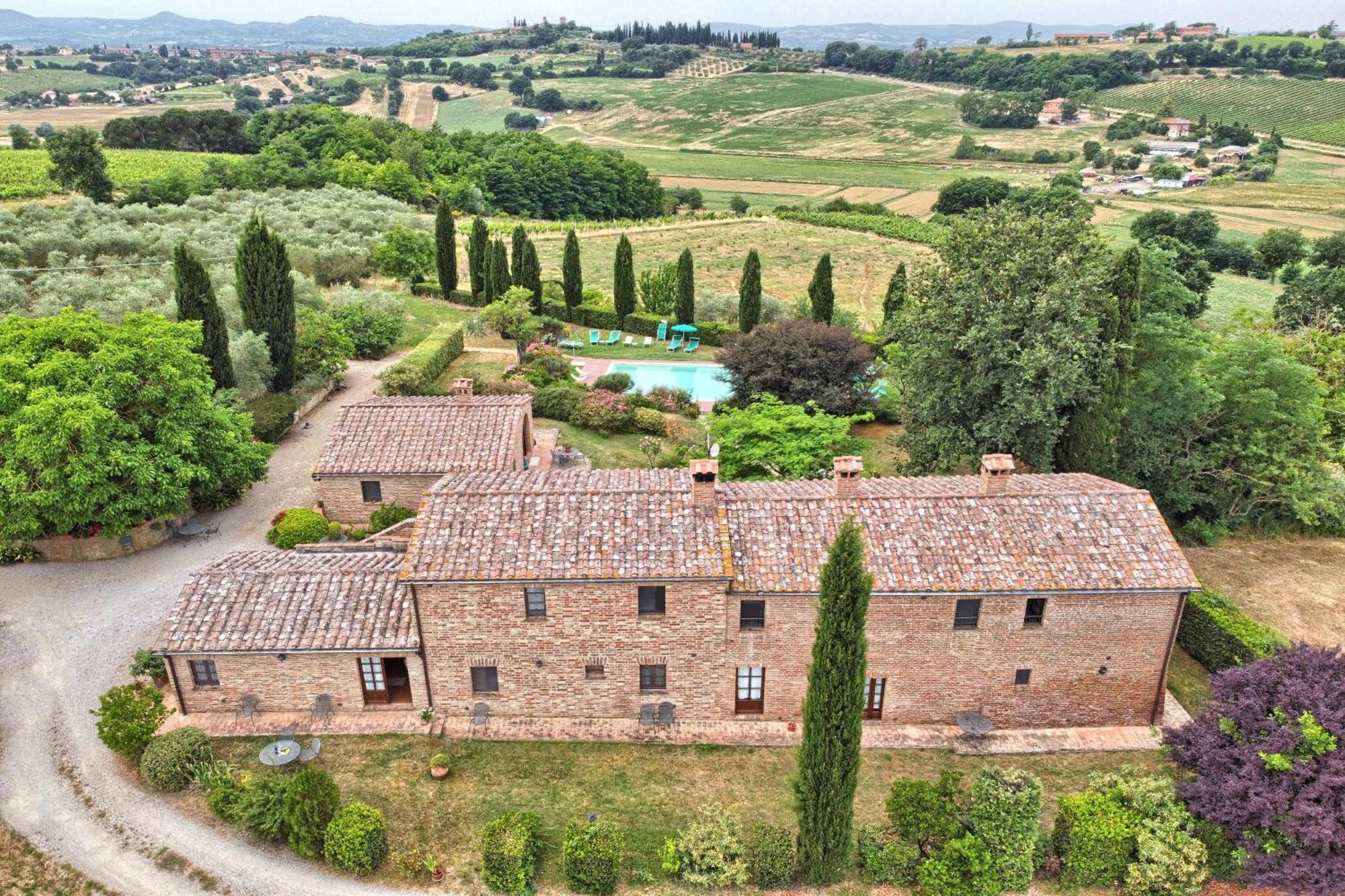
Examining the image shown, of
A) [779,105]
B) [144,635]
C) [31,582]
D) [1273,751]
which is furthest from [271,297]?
[779,105]

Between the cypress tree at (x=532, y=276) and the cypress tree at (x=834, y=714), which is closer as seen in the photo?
the cypress tree at (x=834, y=714)

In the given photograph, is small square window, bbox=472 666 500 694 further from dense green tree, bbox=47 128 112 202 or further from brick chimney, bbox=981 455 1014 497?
dense green tree, bbox=47 128 112 202

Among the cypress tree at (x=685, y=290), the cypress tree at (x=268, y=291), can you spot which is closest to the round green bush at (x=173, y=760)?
the cypress tree at (x=268, y=291)

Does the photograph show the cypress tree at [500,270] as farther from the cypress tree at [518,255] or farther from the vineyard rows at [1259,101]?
the vineyard rows at [1259,101]

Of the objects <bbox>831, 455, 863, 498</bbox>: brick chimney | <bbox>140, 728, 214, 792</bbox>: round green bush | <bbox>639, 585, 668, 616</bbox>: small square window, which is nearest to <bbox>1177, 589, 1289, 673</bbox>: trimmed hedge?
<bbox>831, 455, 863, 498</bbox>: brick chimney

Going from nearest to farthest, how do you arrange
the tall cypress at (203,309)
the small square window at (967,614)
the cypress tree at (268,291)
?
the small square window at (967,614) < the tall cypress at (203,309) < the cypress tree at (268,291)
